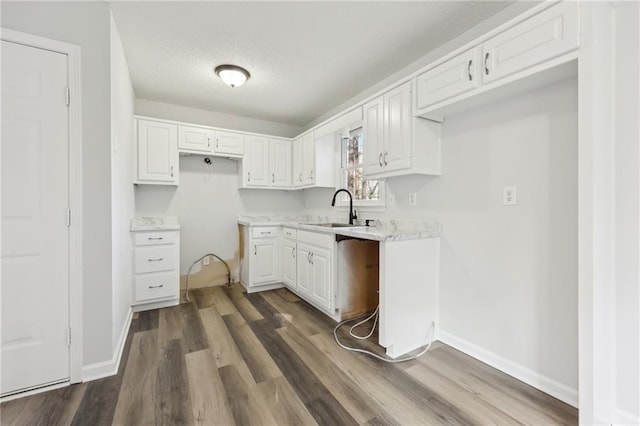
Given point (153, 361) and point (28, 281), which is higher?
point (28, 281)

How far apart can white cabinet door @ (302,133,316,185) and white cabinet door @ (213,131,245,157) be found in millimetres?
861

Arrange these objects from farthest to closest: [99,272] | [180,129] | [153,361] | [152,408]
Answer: [180,129], [153,361], [99,272], [152,408]

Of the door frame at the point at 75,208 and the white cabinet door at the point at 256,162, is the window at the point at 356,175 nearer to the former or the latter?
the white cabinet door at the point at 256,162

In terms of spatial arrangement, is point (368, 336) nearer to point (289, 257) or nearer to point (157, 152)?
point (289, 257)

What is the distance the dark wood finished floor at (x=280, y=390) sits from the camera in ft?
4.72

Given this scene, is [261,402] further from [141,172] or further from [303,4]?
[141,172]

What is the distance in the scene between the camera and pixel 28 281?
1631 millimetres

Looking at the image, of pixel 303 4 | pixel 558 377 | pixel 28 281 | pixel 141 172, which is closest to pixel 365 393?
pixel 558 377

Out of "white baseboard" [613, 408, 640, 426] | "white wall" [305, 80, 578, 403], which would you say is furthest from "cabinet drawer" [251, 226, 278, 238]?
"white baseboard" [613, 408, 640, 426]

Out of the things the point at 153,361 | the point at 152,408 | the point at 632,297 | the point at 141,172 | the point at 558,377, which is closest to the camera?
the point at 632,297

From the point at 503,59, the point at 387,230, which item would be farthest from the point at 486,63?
the point at 387,230

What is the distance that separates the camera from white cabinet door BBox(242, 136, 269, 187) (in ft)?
12.6

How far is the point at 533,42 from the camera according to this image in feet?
4.76

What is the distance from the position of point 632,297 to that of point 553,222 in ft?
1.60
